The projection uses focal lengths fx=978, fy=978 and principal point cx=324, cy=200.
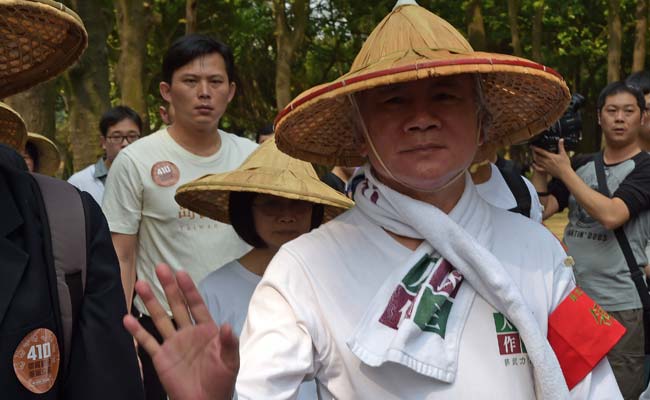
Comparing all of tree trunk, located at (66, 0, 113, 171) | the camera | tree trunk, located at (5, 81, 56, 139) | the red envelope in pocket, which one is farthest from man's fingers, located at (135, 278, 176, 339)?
tree trunk, located at (66, 0, 113, 171)

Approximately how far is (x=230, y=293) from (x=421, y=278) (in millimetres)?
1714

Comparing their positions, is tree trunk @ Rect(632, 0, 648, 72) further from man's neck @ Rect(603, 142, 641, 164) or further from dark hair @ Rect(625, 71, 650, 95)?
man's neck @ Rect(603, 142, 641, 164)

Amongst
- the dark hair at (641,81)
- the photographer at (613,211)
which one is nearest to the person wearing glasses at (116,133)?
the photographer at (613,211)

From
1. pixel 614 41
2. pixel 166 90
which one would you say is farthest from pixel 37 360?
pixel 614 41

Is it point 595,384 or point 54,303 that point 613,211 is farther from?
point 54,303

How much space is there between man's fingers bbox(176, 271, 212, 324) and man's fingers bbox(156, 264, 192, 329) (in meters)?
0.02

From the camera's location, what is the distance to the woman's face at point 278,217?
4078 millimetres

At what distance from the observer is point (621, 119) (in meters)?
5.71

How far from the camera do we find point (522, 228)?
2.53 m

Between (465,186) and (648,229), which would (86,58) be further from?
(465,186)

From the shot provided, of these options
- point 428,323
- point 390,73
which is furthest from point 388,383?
point 390,73

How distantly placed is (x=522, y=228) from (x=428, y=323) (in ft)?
1.41

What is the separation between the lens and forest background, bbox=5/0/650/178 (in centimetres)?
1243

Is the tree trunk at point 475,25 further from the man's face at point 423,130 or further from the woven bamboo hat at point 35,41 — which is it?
the woven bamboo hat at point 35,41
